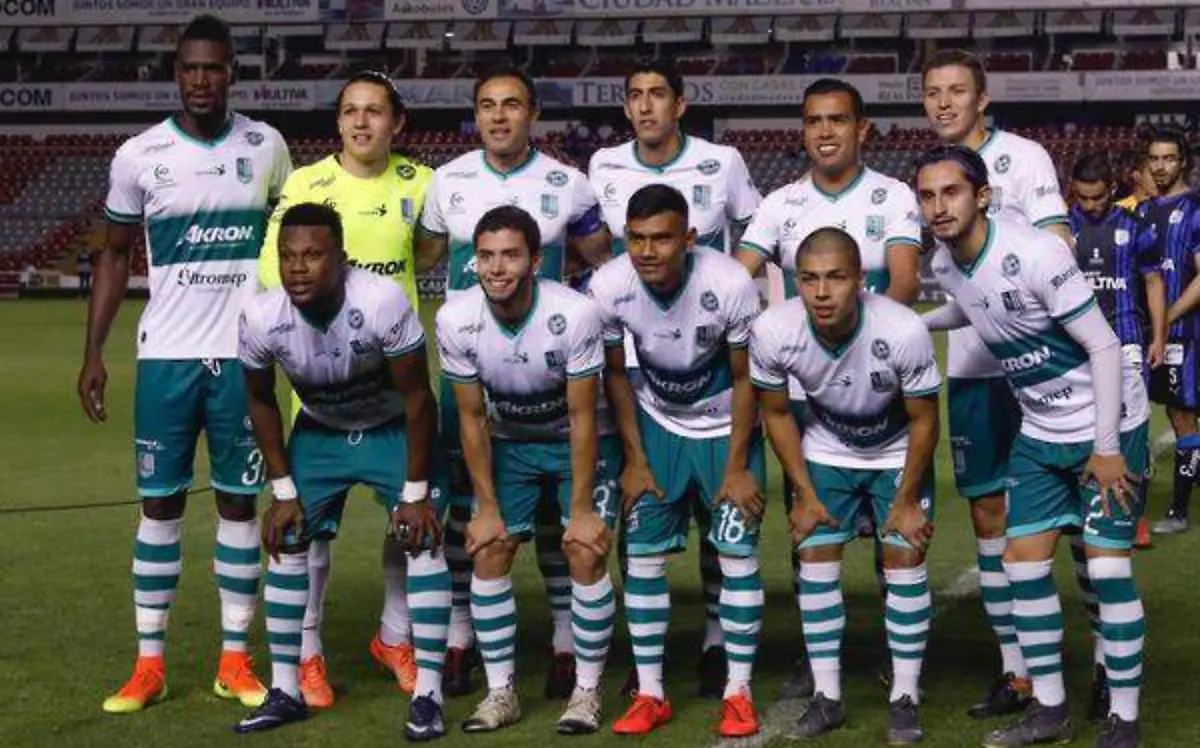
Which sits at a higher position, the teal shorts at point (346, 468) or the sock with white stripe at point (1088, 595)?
the teal shorts at point (346, 468)

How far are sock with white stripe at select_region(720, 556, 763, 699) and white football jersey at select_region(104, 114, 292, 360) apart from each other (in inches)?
80.1

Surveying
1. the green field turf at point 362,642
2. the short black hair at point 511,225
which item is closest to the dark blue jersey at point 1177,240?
the green field turf at point 362,642

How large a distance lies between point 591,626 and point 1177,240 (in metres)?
5.73

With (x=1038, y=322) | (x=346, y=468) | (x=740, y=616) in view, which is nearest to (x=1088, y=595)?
(x=1038, y=322)

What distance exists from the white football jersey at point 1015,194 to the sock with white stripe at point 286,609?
251 cm

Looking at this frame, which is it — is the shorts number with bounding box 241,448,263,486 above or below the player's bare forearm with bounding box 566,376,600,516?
below

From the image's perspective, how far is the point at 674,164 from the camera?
733 centimetres

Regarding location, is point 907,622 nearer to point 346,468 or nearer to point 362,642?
point 346,468

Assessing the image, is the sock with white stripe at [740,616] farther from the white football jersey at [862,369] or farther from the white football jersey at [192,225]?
the white football jersey at [192,225]

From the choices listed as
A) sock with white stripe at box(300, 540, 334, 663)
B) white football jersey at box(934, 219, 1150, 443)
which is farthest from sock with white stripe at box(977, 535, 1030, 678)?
sock with white stripe at box(300, 540, 334, 663)

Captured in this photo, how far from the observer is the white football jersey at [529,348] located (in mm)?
6406

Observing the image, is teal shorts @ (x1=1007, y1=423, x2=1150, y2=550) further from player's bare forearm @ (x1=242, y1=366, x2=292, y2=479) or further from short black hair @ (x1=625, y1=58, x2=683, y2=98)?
player's bare forearm @ (x1=242, y1=366, x2=292, y2=479)

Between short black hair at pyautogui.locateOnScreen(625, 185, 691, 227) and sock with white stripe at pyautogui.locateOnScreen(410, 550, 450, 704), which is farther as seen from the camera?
sock with white stripe at pyautogui.locateOnScreen(410, 550, 450, 704)

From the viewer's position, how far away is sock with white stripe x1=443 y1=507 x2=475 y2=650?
286 inches
